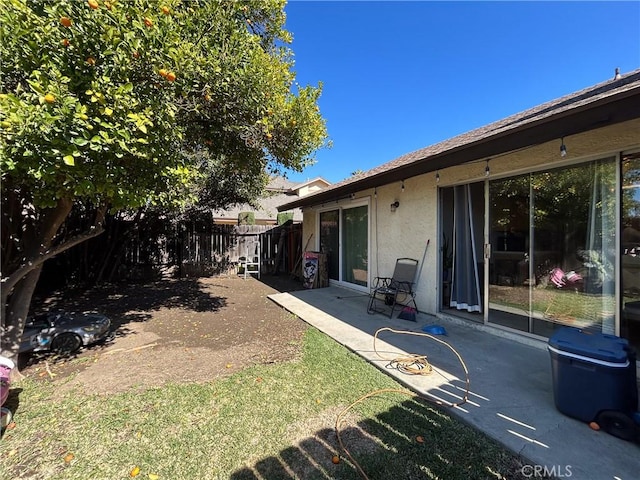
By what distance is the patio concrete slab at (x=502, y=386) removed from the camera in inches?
78.8

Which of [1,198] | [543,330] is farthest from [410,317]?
[1,198]

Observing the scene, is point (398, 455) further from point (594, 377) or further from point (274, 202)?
point (274, 202)

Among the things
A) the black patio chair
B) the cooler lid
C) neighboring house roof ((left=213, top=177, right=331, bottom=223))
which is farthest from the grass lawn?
neighboring house roof ((left=213, top=177, right=331, bottom=223))

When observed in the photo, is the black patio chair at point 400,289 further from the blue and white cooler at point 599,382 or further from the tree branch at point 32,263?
the tree branch at point 32,263

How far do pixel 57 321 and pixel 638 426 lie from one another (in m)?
6.24

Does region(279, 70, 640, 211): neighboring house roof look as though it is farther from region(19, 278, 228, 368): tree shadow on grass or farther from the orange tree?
region(19, 278, 228, 368): tree shadow on grass

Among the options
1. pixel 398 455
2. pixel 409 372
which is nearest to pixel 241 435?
pixel 398 455

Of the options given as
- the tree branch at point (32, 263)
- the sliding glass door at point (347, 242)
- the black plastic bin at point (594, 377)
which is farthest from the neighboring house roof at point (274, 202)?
the black plastic bin at point (594, 377)

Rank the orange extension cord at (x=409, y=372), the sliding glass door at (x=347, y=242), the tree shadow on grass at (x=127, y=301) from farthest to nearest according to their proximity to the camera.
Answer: the sliding glass door at (x=347, y=242) → the tree shadow on grass at (x=127, y=301) → the orange extension cord at (x=409, y=372)

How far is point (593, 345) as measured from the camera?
2359 mm

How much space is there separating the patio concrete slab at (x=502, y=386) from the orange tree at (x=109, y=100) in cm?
326
